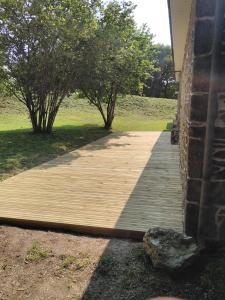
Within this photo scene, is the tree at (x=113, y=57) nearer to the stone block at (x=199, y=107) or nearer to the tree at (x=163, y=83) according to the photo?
the stone block at (x=199, y=107)

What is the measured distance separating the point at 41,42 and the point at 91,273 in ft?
31.6

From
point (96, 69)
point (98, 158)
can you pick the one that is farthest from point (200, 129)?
point (96, 69)

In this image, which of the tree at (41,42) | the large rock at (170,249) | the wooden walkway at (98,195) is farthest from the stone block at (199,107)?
the tree at (41,42)

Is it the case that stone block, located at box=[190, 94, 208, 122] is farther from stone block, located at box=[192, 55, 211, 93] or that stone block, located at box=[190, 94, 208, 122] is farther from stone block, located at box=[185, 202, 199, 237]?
stone block, located at box=[185, 202, 199, 237]

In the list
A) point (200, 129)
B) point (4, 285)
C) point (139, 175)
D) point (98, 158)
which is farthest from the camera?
point (98, 158)

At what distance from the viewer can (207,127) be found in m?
3.51

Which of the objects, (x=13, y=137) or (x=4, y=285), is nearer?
(x=4, y=285)

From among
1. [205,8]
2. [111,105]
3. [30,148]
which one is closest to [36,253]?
[205,8]

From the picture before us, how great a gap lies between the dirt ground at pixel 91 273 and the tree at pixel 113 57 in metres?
9.23

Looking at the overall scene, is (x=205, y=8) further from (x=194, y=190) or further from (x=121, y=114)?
(x=121, y=114)

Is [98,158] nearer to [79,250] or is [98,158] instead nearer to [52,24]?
[52,24]

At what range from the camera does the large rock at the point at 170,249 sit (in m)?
3.28

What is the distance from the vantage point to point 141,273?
3.34 m

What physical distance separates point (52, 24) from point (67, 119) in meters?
11.3
